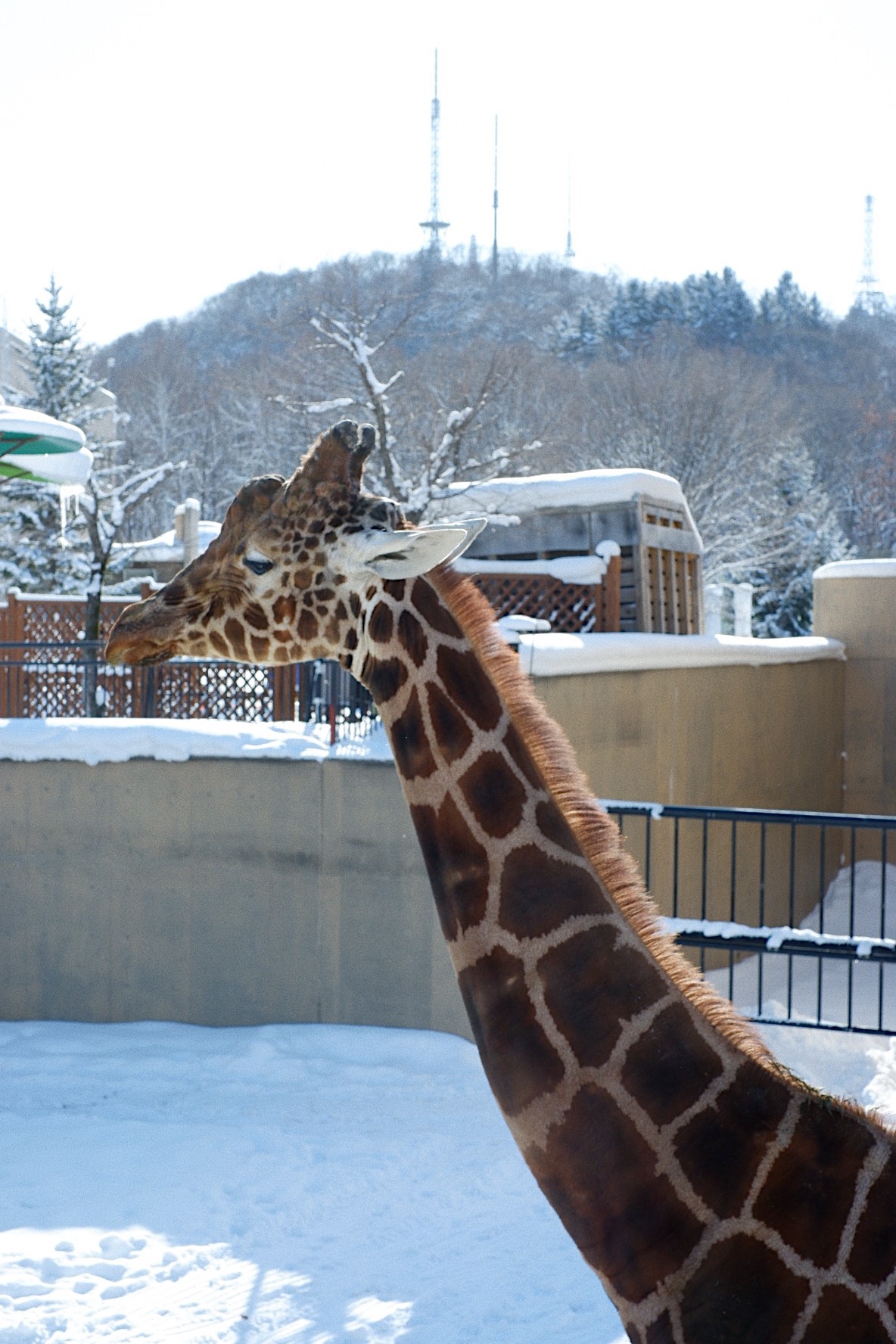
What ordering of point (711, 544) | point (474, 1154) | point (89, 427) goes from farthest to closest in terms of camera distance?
point (89, 427) → point (711, 544) → point (474, 1154)

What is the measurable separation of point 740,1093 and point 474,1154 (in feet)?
15.5

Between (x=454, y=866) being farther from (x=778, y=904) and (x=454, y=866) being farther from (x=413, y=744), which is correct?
(x=778, y=904)

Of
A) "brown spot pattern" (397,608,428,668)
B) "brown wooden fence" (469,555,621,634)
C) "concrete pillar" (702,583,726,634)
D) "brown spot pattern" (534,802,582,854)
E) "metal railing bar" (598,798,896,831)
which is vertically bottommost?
"metal railing bar" (598,798,896,831)

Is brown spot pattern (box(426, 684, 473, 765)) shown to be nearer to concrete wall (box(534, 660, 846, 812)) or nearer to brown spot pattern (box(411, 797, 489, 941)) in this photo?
brown spot pattern (box(411, 797, 489, 941))

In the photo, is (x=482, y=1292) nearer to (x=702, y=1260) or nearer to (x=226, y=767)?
(x=702, y=1260)

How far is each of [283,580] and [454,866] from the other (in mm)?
739

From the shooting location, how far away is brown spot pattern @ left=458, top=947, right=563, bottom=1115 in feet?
7.98

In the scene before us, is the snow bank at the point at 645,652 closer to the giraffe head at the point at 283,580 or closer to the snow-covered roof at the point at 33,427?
the snow-covered roof at the point at 33,427

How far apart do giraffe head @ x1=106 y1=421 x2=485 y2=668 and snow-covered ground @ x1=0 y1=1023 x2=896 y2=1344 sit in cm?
332

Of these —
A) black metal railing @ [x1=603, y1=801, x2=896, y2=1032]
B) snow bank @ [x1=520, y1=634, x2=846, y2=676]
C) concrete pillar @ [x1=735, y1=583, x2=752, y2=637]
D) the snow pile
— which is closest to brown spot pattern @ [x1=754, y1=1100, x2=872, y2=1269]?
the snow pile

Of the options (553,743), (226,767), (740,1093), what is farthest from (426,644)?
(226,767)

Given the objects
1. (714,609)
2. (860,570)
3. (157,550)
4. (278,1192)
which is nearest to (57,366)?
(157,550)

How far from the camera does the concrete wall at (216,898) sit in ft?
28.0

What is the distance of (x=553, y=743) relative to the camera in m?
2.65
